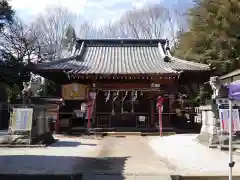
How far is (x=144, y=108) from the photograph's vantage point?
2248 centimetres

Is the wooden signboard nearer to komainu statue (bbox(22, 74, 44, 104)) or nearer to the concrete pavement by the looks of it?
komainu statue (bbox(22, 74, 44, 104))

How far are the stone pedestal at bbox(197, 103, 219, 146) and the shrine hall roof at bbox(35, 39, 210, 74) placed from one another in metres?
6.67

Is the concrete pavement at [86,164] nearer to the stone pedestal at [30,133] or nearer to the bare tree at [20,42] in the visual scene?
the stone pedestal at [30,133]

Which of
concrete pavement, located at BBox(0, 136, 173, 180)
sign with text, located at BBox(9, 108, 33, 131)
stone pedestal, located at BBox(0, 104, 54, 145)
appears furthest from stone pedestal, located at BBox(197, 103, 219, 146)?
sign with text, located at BBox(9, 108, 33, 131)

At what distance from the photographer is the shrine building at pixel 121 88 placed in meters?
21.1

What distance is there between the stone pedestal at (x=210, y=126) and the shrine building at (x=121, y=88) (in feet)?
20.7

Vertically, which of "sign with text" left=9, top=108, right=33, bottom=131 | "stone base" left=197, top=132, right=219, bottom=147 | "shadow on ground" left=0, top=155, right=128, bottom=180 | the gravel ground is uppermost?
"sign with text" left=9, top=108, right=33, bottom=131

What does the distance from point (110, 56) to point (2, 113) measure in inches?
354

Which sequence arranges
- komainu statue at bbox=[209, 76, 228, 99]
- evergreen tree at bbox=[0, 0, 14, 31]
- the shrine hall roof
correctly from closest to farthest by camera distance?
komainu statue at bbox=[209, 76, 228, 99] → the shrine hall roof → evergreen tree at bbox=[0, 0, 14, 31]

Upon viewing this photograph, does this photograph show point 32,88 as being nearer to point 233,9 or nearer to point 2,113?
point 2,113

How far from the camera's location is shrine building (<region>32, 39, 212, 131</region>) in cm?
2111

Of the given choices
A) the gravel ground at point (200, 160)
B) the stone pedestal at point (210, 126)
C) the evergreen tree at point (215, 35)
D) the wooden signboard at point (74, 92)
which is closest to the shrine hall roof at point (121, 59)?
the wooden signboard at point (74, 92)

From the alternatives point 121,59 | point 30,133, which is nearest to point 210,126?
point 30,133

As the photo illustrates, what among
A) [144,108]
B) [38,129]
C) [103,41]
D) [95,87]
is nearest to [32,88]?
[38,129]
